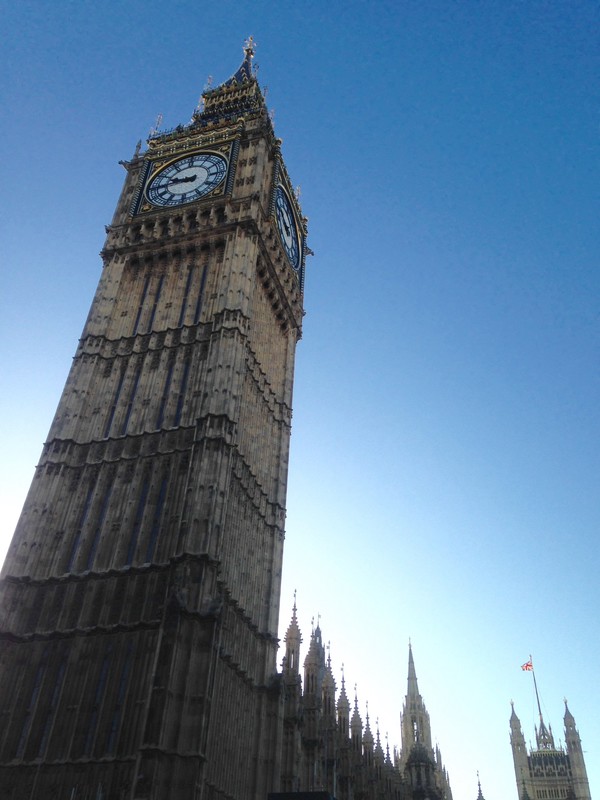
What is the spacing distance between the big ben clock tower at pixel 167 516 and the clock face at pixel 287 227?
375mm

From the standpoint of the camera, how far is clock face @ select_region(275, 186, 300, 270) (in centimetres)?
4881

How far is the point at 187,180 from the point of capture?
156ft

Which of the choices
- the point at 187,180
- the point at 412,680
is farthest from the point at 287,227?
the point at 412,680

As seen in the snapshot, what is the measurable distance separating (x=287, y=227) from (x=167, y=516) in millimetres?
24456

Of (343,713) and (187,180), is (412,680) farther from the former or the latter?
(187,180)

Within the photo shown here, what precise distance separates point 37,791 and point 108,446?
14555 millimetres

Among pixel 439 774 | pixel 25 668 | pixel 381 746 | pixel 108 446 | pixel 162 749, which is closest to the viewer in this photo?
pixel 162 749

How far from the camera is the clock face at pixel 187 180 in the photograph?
4653 centimetres

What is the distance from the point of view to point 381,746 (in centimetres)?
4625

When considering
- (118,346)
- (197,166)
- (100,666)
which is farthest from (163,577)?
(197,166)

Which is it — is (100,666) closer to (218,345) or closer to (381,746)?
(218,345)

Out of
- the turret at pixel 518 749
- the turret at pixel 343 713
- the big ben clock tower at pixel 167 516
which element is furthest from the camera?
the turret at pixel 518 749

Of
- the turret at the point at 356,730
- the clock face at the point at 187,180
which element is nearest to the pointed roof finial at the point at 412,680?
the turret at the point at 356,730

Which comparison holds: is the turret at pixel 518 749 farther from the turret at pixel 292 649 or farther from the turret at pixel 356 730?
the turret at pixel 292 649
